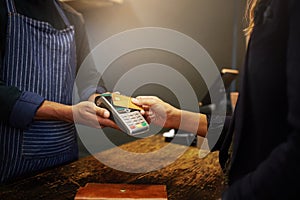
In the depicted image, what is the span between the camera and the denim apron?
91 centimetres

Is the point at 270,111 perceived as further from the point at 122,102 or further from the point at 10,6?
the point at 10,6

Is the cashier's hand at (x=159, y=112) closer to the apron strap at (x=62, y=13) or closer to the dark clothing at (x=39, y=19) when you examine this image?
the dark clothing at (x=39, y=19)

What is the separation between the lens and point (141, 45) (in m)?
1.86

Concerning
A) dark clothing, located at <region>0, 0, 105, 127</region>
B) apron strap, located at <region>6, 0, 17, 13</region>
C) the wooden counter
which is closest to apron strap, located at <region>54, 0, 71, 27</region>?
dark clothing, located at <region>0, 0, 105, 127</region>

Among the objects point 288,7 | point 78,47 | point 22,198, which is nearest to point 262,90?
point 288,7

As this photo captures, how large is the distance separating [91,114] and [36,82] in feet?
0.77

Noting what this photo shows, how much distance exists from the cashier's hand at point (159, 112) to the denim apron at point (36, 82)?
0.29m

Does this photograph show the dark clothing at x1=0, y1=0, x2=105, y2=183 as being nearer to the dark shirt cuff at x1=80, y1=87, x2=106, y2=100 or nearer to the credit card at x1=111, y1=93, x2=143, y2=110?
the dark shirt cuff at x1=80, y1=87, x2=106, y2=100

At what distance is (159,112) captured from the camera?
0.94m

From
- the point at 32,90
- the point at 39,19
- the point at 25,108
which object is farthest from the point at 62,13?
the point at 25,108

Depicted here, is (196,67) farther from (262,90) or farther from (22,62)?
(262,90)

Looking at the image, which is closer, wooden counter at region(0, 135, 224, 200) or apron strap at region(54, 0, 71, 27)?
wooden counter at region(0, 135, 224, 200)

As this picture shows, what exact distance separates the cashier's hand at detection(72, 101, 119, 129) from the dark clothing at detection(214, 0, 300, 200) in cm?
45

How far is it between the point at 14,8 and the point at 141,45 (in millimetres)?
1009
